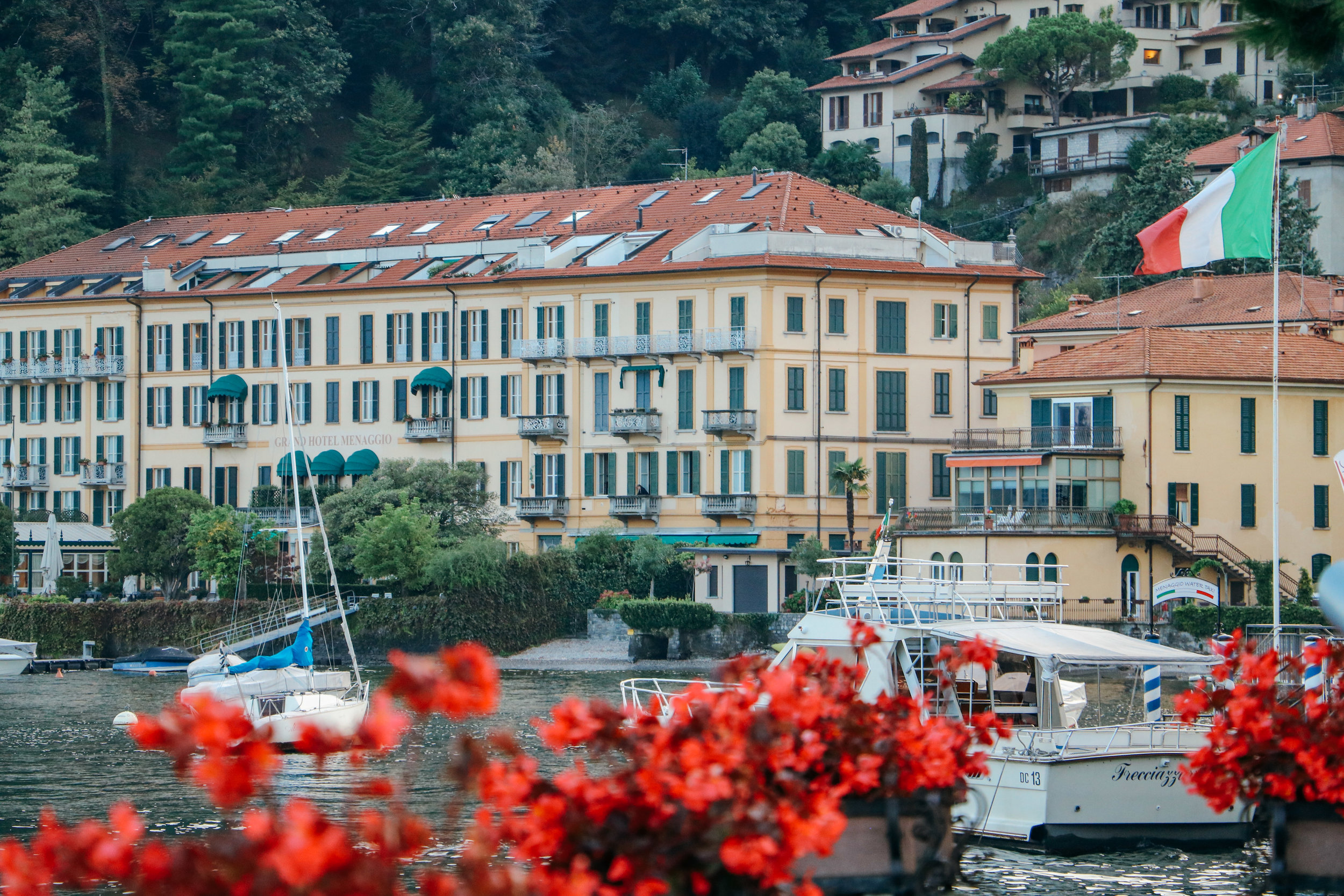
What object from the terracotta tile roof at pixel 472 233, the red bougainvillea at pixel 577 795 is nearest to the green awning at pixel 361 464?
the terracotta tile roof at pixel 472 233

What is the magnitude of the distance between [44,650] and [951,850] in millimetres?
66987

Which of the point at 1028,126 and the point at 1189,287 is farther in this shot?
the point at 1028,126

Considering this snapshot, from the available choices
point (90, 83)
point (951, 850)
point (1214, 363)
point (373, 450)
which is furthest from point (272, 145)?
point (951, 850)

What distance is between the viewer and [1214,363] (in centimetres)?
7169

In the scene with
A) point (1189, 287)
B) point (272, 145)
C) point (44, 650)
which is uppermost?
point (272, 145)

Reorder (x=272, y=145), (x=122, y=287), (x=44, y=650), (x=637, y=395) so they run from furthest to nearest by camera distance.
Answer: (x=272, y=145) → (x=122, y=287) → (x=637, y=395) → (x=44, y=650)

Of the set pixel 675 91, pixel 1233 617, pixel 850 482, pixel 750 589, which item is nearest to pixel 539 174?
pixel 675 91

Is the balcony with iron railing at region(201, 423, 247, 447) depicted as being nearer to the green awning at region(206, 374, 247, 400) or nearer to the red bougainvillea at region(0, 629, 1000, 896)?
the green awning at region(206, 374, 247, 400)

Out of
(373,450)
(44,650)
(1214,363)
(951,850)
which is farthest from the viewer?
(373,450)

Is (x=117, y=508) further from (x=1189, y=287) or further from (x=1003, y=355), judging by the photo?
(x=1189, y=287)

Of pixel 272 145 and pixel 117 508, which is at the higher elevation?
pixel 272 145

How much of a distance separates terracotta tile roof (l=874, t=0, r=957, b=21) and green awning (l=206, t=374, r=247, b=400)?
57051 mm

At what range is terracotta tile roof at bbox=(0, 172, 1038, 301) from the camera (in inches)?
3295

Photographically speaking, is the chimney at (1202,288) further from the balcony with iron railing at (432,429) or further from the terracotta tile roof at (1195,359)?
the balcony with iron railing at (432,429)
